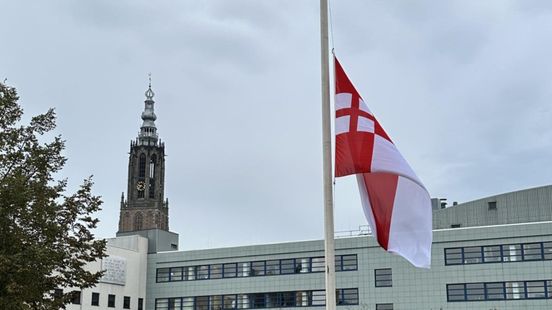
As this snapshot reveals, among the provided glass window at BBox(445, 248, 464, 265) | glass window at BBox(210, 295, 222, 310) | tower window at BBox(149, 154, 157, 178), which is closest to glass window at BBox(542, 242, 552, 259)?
glass window at BBox(445, 248, 464, 265)

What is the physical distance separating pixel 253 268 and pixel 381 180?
56479mm

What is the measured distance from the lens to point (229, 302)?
2820 inches

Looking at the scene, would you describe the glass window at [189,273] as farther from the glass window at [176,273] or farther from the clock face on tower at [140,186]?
the clock face on tower at [140,186]

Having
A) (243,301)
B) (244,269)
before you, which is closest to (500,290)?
(243,301)

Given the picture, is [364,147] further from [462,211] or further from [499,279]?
[462,211]

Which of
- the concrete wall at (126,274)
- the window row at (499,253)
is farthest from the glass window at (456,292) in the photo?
the concrete wall at (126,274)

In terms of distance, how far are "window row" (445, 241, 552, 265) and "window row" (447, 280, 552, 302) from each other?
177 cm

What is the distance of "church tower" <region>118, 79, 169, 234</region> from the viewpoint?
173 meters

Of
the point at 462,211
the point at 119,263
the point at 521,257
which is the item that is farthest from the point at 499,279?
the point at 119,263

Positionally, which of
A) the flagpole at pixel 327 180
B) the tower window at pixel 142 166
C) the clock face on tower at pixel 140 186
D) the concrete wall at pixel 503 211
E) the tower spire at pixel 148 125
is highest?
the tower spire at pixel 148 125

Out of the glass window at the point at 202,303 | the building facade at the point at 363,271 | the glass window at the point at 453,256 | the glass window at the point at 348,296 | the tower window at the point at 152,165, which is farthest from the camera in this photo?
the tower window at the point at 152,165

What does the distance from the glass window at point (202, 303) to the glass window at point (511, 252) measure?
87.2ft

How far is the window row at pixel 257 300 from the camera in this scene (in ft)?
218

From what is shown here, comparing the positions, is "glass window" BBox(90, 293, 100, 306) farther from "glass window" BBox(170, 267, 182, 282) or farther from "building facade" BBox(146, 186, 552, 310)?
"glass window" BBox(170, 267, 182, 282)
